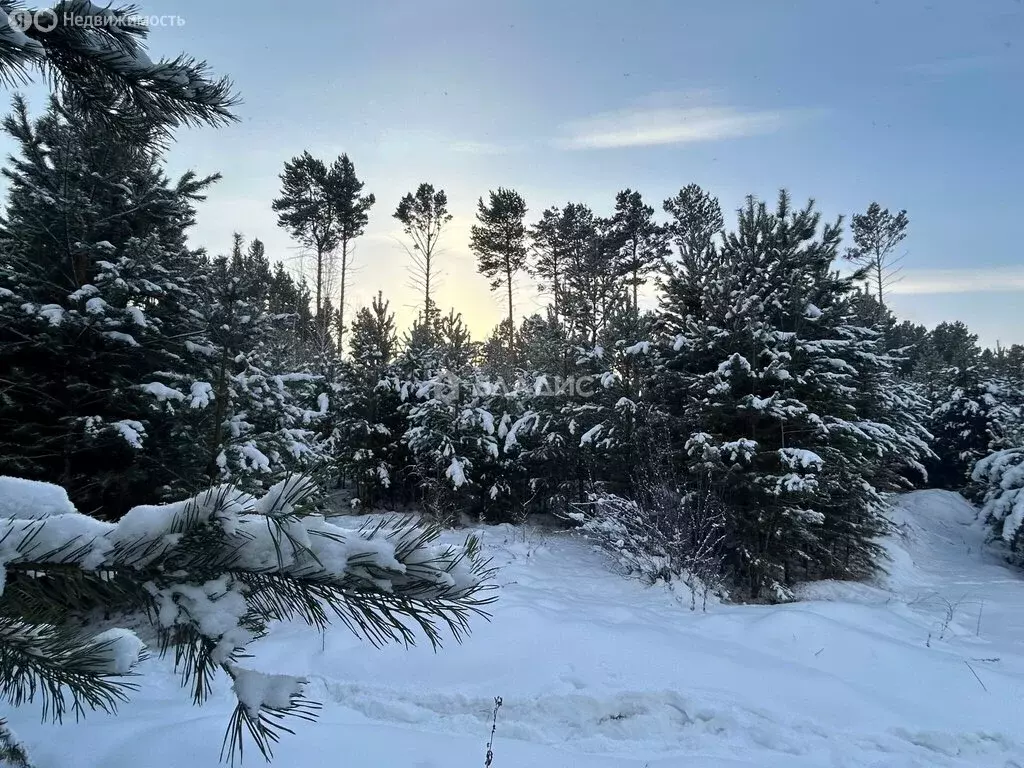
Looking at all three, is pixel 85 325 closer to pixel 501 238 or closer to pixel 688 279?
pixel 688 279

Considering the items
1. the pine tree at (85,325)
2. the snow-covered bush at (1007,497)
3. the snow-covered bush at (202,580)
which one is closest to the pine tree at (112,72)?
the snow-covered bush at (202,580)

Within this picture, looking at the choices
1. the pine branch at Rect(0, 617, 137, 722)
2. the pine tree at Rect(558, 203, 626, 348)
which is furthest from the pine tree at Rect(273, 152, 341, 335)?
the pine branch at Rect(0, 617, 137, 722)

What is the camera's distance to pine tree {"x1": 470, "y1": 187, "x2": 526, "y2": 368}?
1020 inches

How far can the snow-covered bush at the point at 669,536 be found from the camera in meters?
7.01

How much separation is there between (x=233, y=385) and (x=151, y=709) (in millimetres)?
4677

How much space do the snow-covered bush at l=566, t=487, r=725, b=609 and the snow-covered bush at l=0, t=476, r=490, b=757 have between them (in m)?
5.99

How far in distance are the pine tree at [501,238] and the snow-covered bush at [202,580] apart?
962 inches

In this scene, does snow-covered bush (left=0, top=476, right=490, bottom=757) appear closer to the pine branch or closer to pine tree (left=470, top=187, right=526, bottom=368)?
the pine branch

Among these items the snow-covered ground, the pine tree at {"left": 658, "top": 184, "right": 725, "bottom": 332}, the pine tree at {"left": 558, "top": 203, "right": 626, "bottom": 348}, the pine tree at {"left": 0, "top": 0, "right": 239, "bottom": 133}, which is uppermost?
the pine tree at {"left": 558, "top": 203, "right": 626, "bottom": 348}

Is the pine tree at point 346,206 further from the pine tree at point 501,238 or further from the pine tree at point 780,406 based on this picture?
the pine tree at point 780,406

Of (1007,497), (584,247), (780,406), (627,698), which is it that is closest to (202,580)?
(627,698)

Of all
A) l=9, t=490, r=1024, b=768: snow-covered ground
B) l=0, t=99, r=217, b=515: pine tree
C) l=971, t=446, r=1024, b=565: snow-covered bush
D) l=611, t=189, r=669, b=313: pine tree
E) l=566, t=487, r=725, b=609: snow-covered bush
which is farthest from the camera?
l=611, t=189, r=669, b=313: pine tree

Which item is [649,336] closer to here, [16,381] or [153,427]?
[153,427]

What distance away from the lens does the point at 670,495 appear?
7430 mm
